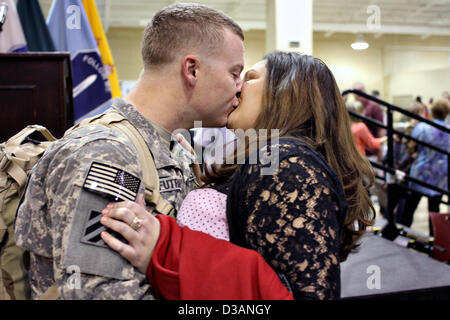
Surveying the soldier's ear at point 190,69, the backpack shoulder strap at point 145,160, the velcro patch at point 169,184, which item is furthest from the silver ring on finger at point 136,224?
the soldier's ear at point 190,69

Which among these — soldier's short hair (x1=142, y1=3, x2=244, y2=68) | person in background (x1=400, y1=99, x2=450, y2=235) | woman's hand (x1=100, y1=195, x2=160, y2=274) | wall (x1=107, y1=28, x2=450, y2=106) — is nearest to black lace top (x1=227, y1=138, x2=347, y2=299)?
woman's hand (x1=100, y1=195, x2=160, y2=274)

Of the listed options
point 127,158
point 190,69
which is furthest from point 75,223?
point 190,69

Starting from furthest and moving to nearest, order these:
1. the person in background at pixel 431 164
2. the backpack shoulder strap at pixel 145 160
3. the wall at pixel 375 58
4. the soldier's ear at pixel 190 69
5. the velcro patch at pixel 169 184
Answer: the wall at pixel 375 58
the person in background at pixel 431 164
the soldier's ear at pixel 190 69
the velcro patch at pixel 169 184
the backpack shoulder strap at pixel 145 160

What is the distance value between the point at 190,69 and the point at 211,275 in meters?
0.75

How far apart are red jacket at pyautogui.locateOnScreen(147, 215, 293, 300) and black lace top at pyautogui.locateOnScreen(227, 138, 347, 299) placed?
8 cm

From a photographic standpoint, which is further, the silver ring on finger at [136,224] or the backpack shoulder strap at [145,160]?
the backpack shoulder strap at [145,160]

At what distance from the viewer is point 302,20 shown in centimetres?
606

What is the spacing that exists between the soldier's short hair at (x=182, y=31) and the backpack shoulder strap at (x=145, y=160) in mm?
303

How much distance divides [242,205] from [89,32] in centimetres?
216

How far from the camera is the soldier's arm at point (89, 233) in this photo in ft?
3.19

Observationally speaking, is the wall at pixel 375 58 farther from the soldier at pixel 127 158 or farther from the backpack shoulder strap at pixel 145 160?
the backpack shoulder strap at pixel 145 160

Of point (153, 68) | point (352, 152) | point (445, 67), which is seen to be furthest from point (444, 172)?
point (445, 67)

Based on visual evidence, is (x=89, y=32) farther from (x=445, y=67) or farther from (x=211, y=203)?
(x=445, y=67)

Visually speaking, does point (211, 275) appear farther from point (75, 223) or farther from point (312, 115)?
point (312, 115)
